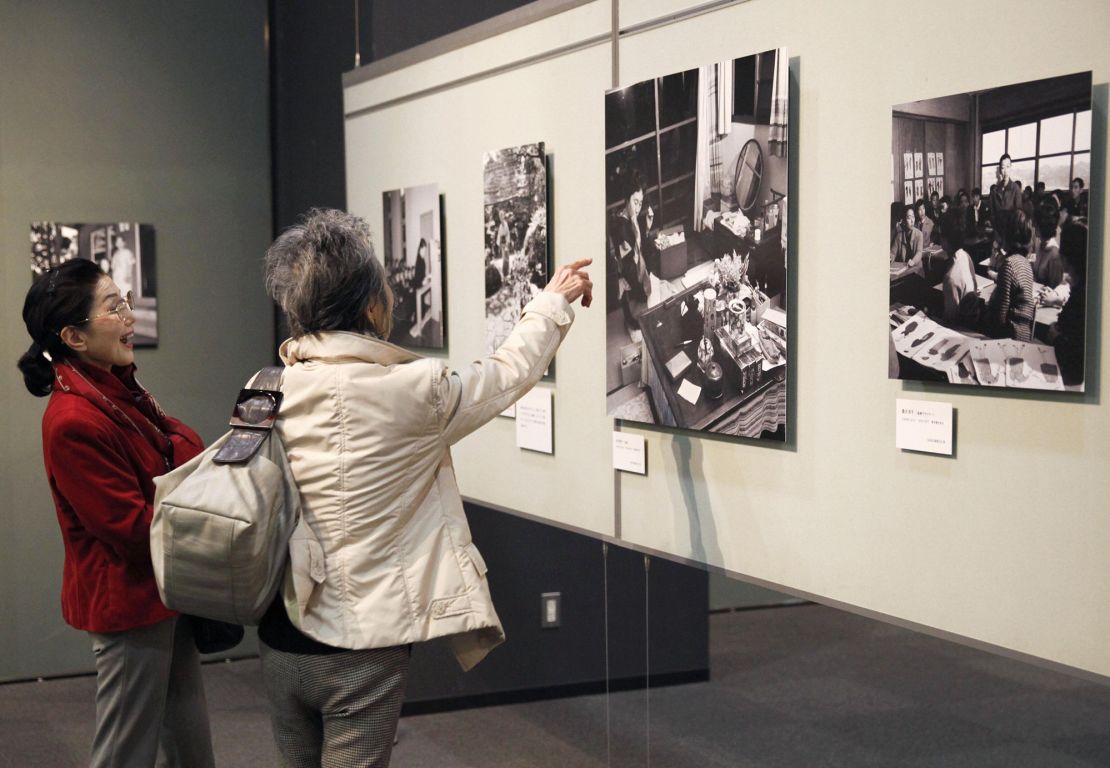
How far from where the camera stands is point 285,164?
6051 millimetres

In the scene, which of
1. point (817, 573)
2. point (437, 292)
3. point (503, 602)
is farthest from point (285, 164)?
point (817, 573)

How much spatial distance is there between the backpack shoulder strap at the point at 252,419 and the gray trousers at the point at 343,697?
0.43 m

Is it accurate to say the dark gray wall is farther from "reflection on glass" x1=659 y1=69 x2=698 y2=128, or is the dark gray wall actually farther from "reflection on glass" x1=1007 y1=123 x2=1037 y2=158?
"reflection on glass" x1=1007 y1=123 x2=1037 y2=158

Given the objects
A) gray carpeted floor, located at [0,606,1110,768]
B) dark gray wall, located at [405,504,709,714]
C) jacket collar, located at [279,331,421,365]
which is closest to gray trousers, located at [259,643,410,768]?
jacket collar, located at [279,331,421,365]

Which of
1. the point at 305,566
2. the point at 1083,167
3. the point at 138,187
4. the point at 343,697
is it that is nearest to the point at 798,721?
the point at 343,697

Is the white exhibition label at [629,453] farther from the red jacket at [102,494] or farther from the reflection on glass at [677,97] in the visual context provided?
the red jacket at [102,494]

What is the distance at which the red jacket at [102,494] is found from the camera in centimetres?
301

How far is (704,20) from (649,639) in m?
1.69

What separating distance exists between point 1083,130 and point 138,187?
4748 mm

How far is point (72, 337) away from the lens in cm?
319

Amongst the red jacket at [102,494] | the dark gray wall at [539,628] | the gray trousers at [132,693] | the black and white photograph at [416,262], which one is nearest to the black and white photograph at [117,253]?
the black and white photograph at [416,262]

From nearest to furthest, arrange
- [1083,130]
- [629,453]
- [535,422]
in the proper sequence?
1. [1083,130]
2. [629,453]
3. [535,422]

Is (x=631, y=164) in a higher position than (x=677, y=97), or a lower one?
lower

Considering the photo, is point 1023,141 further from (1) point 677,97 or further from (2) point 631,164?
(2) point 631,164
